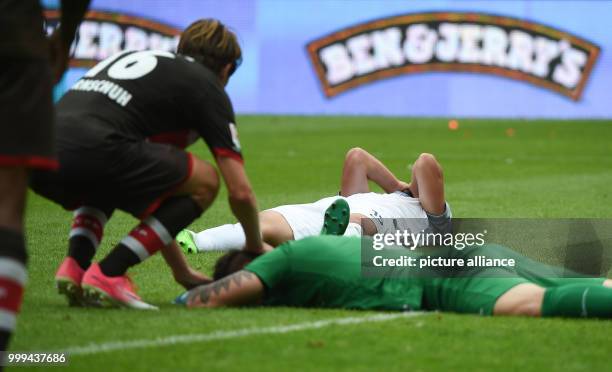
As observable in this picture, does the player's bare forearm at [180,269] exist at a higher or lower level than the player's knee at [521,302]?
lower

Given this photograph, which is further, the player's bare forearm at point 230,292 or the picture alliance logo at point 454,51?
the picture alliance logo at point 454,51

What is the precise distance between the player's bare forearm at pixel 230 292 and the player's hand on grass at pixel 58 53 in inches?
51.8

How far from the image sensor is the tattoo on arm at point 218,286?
223 inches

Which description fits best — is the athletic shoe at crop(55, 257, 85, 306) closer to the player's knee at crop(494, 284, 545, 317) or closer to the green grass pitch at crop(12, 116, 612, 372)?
the green grass pitch at crop(12, 116, 612, 372)

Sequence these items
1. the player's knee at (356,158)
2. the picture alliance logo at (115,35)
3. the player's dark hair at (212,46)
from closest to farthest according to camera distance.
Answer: the player's dark hair at (212,46), the player's knee at (356,158), the picture alliance logo at (115,35)

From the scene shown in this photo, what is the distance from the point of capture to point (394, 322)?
5.53 meters

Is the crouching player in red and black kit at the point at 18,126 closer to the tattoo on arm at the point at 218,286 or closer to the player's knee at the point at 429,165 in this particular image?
the tattoo on arm at the point at 218,286

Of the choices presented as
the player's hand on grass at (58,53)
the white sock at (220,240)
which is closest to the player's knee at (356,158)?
the white sock at (220,240)

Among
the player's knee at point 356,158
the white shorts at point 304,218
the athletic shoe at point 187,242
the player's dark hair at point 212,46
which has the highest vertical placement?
the player's dark hair at point 212,46

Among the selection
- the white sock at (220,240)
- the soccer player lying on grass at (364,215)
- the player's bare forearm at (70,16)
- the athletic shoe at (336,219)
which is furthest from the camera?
the white sock at (220,240)

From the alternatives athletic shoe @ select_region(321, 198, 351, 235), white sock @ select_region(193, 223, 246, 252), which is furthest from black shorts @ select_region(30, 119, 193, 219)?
white sock @ select_region(193, 223, 246, 252)

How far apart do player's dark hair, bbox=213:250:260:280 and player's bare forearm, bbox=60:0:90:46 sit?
1.49 m

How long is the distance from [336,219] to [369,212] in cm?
85

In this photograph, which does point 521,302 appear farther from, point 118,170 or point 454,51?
point 454,51
